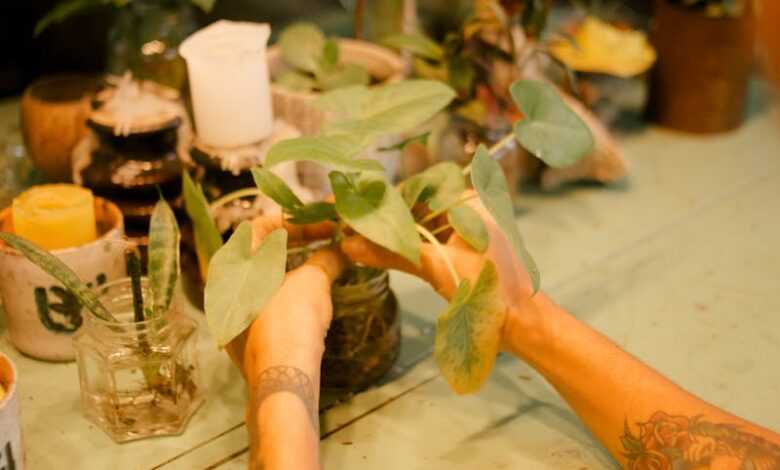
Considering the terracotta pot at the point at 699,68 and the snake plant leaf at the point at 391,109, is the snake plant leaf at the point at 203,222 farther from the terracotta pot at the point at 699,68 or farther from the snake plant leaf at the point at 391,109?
the terracotta pot at the point at 699,68

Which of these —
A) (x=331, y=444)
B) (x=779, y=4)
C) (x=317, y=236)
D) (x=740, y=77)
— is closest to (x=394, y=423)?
(x=331, y=444)

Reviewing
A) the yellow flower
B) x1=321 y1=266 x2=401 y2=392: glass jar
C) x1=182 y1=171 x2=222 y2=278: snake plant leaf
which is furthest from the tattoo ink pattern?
the yellow flower

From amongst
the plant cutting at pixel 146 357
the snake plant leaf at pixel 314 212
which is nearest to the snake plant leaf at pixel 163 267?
the plant cutting at pixel 146 357

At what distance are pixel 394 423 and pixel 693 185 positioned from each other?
0.58 meters

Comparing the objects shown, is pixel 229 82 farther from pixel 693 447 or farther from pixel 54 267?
pixel 693 447

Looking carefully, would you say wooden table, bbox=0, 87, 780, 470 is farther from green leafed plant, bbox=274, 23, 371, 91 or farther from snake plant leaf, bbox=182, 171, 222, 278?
green leafed plant, bbox=274, 23, 371, 91

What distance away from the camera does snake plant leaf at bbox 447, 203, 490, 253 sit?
72 cm

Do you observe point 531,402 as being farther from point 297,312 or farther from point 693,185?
point 693,185

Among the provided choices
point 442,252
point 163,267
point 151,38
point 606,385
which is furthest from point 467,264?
point 151,38

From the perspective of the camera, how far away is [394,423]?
76 centimetres

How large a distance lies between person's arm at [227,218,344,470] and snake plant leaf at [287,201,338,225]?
3 cm

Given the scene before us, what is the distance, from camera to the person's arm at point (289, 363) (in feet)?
2.00

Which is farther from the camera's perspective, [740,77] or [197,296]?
[740,77]

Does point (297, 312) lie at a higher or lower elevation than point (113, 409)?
higher
